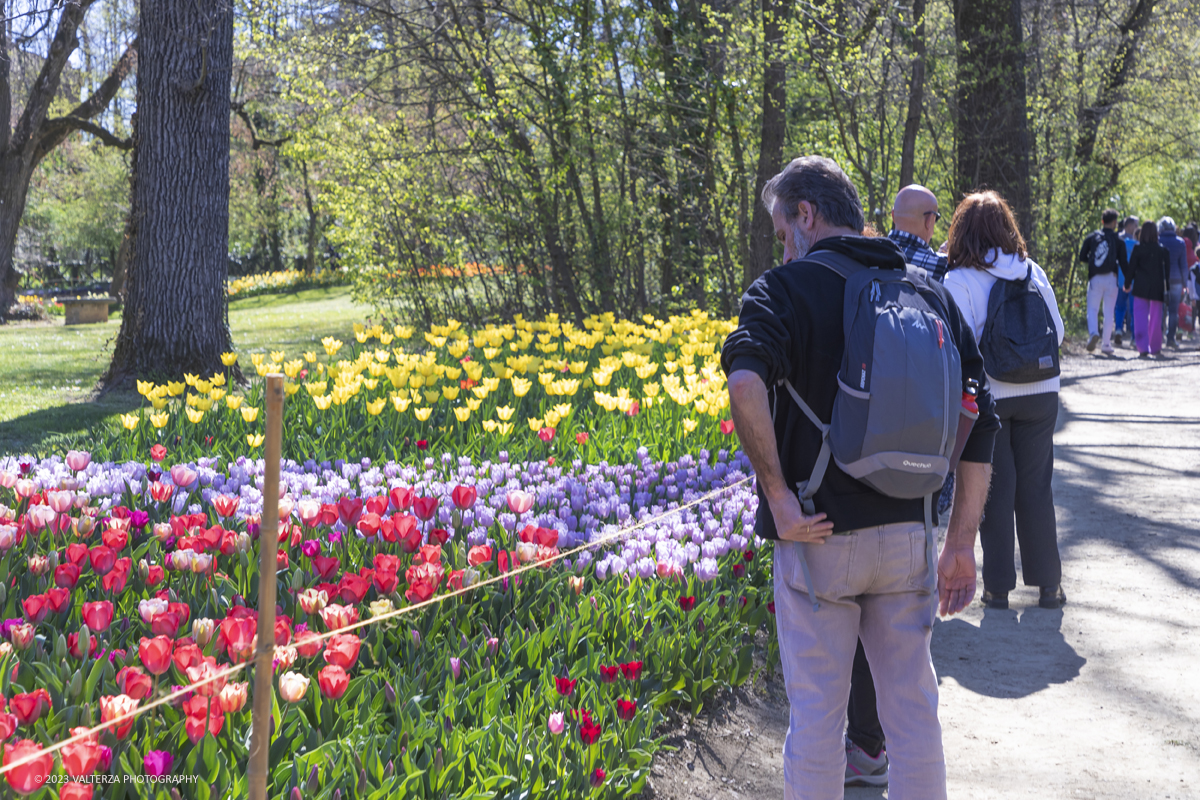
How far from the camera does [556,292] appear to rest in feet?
38.1

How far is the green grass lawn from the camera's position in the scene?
7055 millimetres

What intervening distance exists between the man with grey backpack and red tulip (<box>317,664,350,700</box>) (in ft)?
3.29

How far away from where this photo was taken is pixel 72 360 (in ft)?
38.1

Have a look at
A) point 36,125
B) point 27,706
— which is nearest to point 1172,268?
point 27,706


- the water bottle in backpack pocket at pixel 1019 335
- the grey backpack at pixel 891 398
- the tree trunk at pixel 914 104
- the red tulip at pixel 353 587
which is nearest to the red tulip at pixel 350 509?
the red tulip at pixel 353 587

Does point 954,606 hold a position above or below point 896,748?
above

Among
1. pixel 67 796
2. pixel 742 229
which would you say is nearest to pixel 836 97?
pixel 742 229

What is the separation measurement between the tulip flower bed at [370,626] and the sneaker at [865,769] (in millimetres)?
477

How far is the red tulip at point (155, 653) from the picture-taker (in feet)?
7.15

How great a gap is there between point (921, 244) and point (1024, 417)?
1025mm

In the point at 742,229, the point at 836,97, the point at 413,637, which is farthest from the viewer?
the point at 742,229

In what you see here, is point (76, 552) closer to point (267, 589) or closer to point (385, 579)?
point (385, 579)

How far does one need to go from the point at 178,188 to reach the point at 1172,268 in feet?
42.7

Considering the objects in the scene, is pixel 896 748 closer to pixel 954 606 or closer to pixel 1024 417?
pixel 954 606
